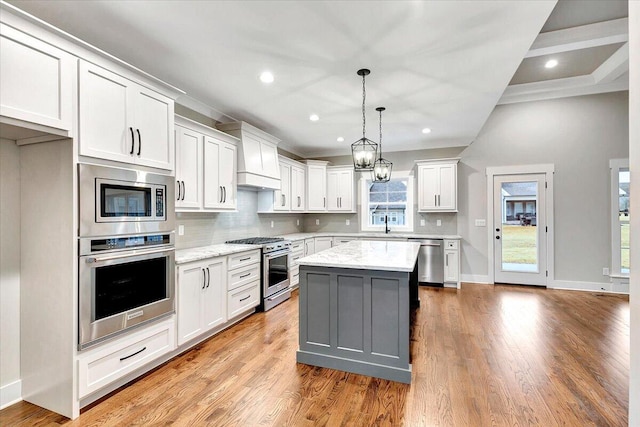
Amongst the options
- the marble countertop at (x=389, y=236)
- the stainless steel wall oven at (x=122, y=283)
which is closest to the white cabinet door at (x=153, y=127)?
the stainless steel wall oven at (x=122, y=283)

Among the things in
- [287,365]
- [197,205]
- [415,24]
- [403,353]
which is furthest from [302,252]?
[415,24]

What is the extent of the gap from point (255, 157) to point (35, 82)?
8.95 ft

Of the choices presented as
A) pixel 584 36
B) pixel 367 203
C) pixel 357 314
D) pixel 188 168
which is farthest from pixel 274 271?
pixel 584 36

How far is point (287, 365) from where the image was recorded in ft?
9.13

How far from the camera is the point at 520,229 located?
18.6ft

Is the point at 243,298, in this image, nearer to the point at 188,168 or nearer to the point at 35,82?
the point at 188,168

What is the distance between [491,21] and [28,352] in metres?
4.20

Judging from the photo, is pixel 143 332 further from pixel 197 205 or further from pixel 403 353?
pixel 403 353

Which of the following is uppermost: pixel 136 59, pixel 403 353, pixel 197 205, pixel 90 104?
pixel 136 59

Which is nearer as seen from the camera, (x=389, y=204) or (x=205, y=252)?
(x=205, y=252)

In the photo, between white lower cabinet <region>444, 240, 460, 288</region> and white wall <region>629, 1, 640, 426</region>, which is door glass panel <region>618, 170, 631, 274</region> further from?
white wall <region>629, 1, 640, 426</region>

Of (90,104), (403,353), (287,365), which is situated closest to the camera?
(90,104)

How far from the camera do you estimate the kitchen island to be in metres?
2.52

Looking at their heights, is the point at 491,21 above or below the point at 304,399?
above
